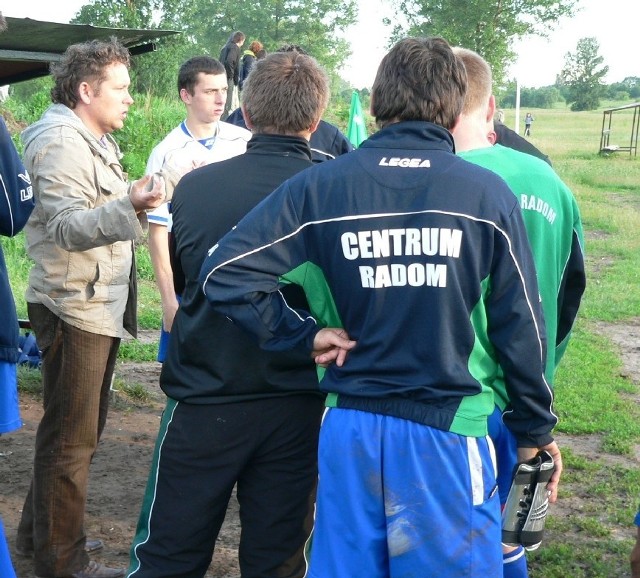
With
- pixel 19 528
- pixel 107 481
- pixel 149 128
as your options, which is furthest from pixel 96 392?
pixel 149 128

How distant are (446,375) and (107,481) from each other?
331cm

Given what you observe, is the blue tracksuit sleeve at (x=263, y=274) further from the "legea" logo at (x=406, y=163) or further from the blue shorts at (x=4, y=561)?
the blue shorts at (x=4, y=561)

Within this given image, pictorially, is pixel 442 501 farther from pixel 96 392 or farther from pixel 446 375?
pixel 96 392

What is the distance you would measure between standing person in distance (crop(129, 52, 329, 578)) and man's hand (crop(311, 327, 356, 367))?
366 millimetres

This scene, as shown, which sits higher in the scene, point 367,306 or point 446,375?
point 367,306

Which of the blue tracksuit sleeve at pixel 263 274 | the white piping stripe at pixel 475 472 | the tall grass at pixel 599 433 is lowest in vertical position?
the tall grass at pixel 599 433

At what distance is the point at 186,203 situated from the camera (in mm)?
3064

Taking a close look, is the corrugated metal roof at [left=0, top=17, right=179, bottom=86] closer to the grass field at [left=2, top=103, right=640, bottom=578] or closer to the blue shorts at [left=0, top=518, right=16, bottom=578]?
the blue shorts at [left=0, top=518, right=16, bottom=578]

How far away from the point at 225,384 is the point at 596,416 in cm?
439

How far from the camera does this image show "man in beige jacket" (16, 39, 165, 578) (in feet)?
12.2

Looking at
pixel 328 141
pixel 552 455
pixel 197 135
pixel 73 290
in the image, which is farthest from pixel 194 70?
pixel 552 455

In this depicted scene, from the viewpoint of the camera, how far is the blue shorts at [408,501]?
2.48 meters

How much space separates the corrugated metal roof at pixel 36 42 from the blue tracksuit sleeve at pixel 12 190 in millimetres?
977

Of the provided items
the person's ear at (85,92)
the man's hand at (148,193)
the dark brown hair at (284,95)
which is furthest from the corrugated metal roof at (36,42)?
the dark brown hair at (284,95)
